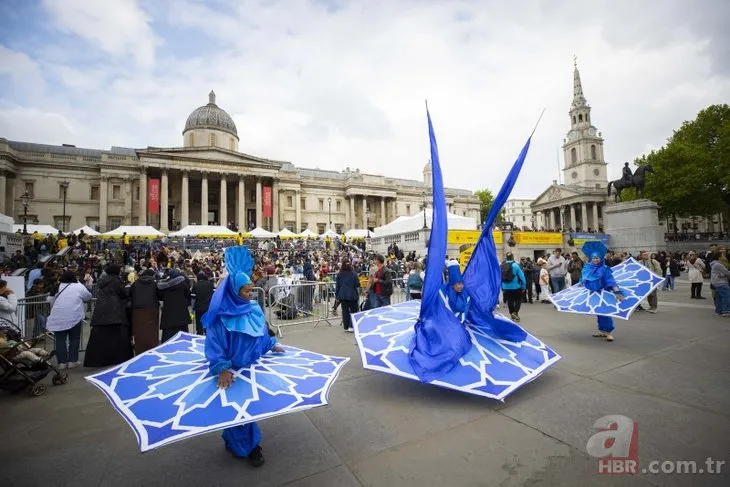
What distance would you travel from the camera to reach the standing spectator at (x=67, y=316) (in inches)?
214

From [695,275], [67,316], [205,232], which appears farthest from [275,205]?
[695,275]

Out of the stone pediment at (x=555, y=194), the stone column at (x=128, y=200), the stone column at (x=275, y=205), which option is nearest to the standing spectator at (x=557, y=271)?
the stone column at (x=275, y=205)

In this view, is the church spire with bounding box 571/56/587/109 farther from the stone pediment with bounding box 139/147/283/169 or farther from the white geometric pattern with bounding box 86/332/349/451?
the white geometric pattern with bounding box 86/332/349/451

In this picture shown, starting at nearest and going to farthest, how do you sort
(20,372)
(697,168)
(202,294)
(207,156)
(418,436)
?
(418,436)
(20,372)
(202,294)
(697,168)
(207,156)

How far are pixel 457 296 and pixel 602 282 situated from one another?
3.71m

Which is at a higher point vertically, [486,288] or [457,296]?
[486,288]

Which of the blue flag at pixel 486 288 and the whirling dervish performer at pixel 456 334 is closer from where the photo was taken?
the whirling dervish performer at pixel 456 334

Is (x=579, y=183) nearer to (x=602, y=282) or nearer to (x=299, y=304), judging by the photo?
(x=602, y=282)

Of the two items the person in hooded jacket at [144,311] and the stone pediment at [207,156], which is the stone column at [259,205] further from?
the person in hooded jacket at [144,311]

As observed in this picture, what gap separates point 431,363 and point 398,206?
54655 mm

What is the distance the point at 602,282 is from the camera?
252 inches

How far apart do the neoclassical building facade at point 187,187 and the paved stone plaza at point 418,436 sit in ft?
117

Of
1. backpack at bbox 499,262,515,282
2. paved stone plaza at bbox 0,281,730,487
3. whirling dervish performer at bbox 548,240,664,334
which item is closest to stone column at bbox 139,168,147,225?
paved stone plaza at bbox 0,281,730,487

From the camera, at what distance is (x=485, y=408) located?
12.0 ft
